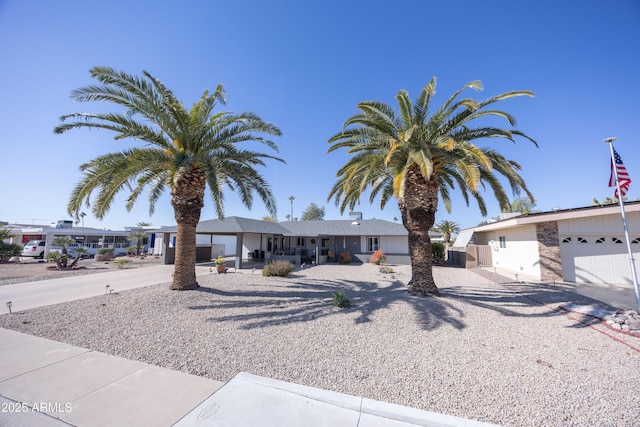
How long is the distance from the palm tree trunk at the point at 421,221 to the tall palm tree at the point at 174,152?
6.07 meters

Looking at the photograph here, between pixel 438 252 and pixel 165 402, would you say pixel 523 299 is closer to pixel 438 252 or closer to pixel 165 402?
pixel 165 402

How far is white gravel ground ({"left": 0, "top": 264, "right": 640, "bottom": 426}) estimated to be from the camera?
3842mm

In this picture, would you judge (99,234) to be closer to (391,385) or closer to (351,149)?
(351,149)

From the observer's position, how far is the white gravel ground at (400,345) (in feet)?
12.6

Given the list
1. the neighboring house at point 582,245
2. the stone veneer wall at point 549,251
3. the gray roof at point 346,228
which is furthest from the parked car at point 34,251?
the stone veneer wall at point 549,251

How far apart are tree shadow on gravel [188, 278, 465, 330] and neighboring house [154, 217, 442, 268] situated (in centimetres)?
1022

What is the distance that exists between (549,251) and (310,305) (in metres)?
13.7

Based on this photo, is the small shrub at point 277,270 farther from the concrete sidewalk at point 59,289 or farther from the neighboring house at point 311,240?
the neighboring house at point 311,240

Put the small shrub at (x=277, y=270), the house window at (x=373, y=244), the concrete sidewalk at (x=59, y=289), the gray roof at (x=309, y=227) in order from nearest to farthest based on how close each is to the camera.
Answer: the concrete sidewalk at (x=59, y=289)
the small shrub at (x=277, y=270)
the gray roof at (x=309, y=227)
the house window at (x=373, y=244)

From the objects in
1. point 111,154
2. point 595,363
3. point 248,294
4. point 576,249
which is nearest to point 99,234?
point 111,154

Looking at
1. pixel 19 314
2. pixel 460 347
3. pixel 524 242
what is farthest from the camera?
pixel 524 242

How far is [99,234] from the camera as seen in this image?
111 feet

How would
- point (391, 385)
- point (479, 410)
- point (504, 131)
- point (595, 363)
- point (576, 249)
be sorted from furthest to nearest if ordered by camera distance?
1. point (576, 249)
2. point (504, 131)
3. point (595, 363)
4. point (391, 385)
5. point (479, 410)

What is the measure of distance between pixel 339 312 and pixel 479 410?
479cm
